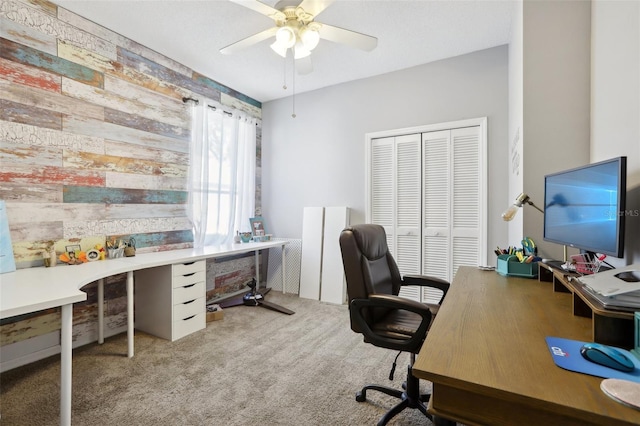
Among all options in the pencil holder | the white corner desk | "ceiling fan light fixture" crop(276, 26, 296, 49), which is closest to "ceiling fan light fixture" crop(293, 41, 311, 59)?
"ceiling fan light fixture" crop(276, 26, 296, 49)

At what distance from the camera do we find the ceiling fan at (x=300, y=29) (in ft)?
6.26

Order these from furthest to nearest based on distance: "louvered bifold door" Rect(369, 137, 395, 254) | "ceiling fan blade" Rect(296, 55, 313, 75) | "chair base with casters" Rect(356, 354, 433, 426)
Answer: "louvered bifold door" Rect(369, 137, 395, 254) → "ceiling fan blade" Rect(296, 55, 313, 75) → "chair base with casters" Rect(356, 354, 433, 426)

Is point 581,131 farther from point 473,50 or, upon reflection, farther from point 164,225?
point 164,225

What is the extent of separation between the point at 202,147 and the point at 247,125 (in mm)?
859

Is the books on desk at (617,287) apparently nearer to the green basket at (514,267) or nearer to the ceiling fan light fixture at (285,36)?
the green basket at (514,267)

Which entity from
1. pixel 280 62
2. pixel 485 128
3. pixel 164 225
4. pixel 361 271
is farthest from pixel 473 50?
pixel 164 225

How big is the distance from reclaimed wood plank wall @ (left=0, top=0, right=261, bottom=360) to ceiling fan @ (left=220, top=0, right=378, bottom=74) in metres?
1.26

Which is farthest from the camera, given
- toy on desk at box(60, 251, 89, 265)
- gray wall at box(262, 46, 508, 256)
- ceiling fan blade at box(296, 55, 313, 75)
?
gray wall at box(262, 46, 508, 256)

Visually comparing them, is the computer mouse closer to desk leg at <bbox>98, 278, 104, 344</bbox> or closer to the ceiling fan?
the ceiling fan

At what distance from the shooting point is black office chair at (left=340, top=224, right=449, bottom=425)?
1.44 metres

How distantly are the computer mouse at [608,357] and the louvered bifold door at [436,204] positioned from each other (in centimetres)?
253

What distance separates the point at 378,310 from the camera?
5.62 ft

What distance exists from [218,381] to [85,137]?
2245mm

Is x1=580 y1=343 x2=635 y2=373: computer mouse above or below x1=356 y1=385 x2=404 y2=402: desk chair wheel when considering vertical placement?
above
